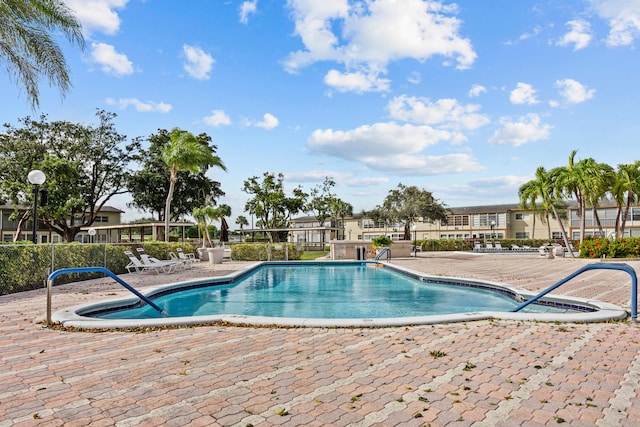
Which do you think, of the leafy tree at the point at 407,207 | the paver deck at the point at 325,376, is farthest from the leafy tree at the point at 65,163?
the paver deck at the point at 325,376

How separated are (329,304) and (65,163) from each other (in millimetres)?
27674

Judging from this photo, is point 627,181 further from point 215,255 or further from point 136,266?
point 136,266

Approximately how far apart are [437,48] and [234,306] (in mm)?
10184

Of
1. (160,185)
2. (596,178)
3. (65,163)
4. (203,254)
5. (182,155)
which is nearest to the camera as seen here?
(203,254)

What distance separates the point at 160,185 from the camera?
3788 centimetres

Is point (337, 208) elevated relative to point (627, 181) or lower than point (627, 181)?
lower

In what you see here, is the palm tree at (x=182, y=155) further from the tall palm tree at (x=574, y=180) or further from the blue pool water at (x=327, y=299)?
the tall palm tree at (x=574, y=180)

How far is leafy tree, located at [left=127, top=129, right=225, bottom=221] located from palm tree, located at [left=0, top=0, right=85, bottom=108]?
2293 centimetres

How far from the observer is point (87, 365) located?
4.11m

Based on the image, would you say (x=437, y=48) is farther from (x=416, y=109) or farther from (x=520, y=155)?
(x=520, y=155)

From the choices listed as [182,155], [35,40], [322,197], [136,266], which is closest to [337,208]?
[322,197]

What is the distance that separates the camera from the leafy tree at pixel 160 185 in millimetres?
36906

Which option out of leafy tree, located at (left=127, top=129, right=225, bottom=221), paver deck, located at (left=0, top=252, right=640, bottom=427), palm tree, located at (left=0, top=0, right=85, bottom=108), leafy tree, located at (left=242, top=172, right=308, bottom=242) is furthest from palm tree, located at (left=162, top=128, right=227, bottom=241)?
paver deck, located at (left=0, top=252, right=640, bottom=427)

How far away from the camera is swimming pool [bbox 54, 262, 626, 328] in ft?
20.0
